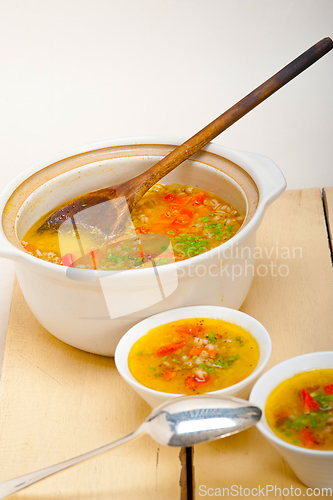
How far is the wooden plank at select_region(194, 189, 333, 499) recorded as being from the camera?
1545mm

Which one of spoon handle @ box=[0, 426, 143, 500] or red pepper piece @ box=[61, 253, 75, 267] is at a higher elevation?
red pepper piece @ box=[61, 253, 75, 267]

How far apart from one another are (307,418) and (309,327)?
0.74 meters

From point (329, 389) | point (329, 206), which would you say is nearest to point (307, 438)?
point (329, 389)

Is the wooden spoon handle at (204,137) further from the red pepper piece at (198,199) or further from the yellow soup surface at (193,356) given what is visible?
the yellow soup surface at (193,356)

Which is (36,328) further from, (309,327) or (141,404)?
(309,327)

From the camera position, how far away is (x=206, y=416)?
1351 mm

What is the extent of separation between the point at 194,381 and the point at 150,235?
Result: 2.51ft

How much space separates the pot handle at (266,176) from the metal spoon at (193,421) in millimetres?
846

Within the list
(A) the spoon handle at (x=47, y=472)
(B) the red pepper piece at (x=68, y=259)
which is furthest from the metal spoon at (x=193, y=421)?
(B) the red pepper piece at (x=68, y=259)

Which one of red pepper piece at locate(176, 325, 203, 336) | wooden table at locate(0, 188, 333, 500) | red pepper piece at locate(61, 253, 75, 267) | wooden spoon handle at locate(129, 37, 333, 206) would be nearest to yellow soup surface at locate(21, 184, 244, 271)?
red pepper piece at locate(61, 253, 75, 267)

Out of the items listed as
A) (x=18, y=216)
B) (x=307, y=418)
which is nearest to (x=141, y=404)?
(x=307, y=418)

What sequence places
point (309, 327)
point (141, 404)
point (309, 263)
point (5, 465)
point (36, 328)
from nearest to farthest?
point (5, 465), point (141, 404), point (309, 327), point (36, 328), point (309, 263)

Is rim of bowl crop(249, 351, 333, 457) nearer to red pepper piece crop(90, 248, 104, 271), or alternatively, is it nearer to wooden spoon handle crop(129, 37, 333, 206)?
red pepper piece crop(90, 248, 104, 271)

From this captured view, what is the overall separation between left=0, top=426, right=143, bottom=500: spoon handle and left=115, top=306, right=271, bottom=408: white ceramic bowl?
155 mm
